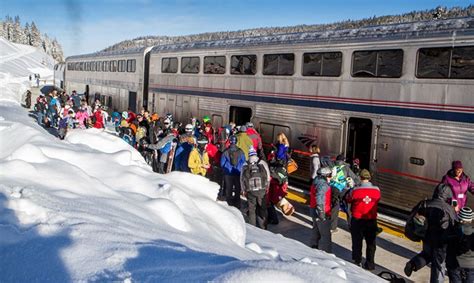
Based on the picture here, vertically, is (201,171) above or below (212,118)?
below

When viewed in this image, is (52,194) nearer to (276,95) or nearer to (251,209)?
(251,209)

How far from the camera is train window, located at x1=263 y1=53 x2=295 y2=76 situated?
1190 centimetres

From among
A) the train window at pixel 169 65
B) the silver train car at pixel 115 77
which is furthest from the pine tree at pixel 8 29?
the train window at pixel 169 65

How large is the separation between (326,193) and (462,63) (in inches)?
151

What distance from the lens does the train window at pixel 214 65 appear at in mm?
14617

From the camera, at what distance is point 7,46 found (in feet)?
375

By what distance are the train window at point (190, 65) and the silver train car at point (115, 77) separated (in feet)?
14.0

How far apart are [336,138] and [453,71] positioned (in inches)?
121

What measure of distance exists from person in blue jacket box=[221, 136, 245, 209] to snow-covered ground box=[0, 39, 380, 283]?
2669mm

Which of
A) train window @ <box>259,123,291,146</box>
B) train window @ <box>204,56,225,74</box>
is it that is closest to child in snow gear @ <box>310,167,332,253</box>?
train window @ <box>259,123,291,146</box>

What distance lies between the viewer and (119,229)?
3541 millimetres

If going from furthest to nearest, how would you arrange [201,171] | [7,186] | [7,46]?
[7,46]
[201,171]
[7,186]

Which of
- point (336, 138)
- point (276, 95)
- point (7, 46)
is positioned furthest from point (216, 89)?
point (7, 46)

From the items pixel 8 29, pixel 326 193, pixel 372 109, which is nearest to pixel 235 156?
pixel 326 193
